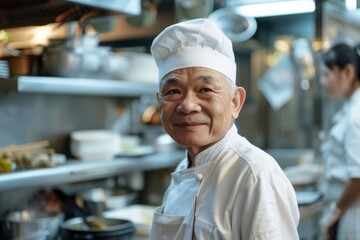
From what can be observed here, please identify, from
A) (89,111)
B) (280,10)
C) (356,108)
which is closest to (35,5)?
(89,111)

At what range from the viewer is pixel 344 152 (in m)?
3.11

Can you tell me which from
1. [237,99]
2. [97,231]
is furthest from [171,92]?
[97,231]

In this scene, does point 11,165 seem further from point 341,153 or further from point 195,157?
point 341,153

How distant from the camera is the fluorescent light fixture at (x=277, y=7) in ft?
13.0

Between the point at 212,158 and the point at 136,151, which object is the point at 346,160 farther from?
the point at 212,158

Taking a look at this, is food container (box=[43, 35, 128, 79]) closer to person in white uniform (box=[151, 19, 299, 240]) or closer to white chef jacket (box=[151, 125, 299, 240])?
person in white uniform (box=[151, 19, 299, 240])

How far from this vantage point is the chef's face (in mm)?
1448

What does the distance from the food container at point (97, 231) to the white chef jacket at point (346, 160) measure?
134cm

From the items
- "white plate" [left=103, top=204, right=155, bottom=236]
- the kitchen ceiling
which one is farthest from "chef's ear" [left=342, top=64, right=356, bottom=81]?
"white plate" [left=103, top=204, right=155, bottom=236]

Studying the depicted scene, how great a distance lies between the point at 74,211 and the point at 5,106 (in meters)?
0.77

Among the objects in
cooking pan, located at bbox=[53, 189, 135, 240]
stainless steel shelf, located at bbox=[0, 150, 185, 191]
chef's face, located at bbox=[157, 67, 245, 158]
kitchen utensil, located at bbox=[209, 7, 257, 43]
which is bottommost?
cooking pan, located at bbox=[53, 189, 135, 240]

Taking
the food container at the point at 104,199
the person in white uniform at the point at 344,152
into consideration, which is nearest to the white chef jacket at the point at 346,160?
the person in white uniform at the point at 344,152

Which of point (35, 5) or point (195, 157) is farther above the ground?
point (35, 5)

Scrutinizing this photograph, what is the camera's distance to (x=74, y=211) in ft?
9.71
